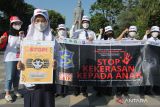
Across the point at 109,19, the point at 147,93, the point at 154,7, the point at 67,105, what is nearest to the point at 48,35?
the point at 67,105

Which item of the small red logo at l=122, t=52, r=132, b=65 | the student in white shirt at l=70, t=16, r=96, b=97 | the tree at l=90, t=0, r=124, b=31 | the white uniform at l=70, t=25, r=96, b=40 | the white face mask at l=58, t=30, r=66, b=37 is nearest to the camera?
the small red logo at l=122, t=52, r=132, b=65

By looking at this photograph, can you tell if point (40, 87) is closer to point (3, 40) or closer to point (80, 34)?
point (3, 40)

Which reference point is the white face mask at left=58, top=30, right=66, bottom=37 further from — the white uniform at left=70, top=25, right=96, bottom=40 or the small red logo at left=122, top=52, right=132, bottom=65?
the small red logo at left=122, top=52, right=132, bottom=65

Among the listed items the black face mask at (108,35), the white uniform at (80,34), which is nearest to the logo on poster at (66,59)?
the white uniform at (80,34)

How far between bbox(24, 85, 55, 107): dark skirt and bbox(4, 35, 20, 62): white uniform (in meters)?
3.51

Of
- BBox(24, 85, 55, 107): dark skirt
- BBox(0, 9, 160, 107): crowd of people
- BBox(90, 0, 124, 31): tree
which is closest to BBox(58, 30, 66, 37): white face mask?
BBox(0, 9, 160, 107): crowd of people

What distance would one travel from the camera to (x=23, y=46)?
6012 mm

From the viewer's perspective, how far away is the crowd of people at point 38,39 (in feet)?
19.1

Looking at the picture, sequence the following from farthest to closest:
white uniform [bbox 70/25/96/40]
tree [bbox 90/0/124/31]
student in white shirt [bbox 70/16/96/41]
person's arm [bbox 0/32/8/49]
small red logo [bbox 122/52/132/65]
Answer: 1. tree [bbox 90/0/124/31]
2. white uniform [bbox 70/25/96/40]
3. student in white shirt [bbox 70/16/96/41]
4. small red logo [bbox 122/52/132/65]
5. person's arm [bbox 0/32/8/49]

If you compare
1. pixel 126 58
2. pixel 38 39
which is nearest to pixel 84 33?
pixel 126 58

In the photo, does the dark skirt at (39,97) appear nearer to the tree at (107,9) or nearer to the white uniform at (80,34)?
the white uniform at (80,34)

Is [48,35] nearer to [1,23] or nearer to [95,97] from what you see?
[95,97]

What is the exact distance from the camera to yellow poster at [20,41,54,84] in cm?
583

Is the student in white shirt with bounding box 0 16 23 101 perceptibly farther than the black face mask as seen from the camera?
No
